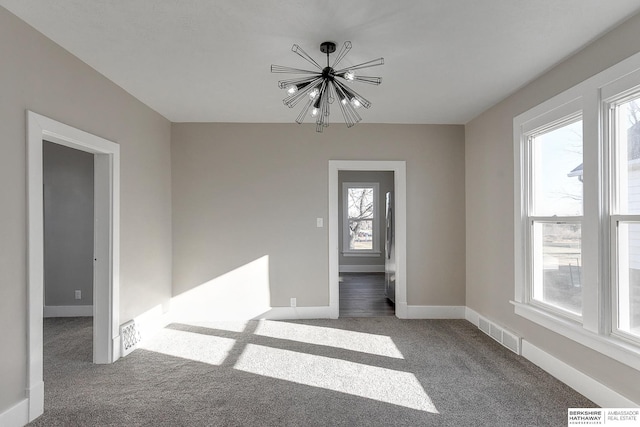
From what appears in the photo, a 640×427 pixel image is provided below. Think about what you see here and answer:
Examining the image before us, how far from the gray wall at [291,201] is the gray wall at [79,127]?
357mm

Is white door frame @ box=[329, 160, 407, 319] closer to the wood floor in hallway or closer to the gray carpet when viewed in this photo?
the wood floor in hallway

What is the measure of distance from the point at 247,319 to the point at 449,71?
374cm

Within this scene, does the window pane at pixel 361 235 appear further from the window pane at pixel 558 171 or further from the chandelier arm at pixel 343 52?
the chandelier arm at pixel 343 52

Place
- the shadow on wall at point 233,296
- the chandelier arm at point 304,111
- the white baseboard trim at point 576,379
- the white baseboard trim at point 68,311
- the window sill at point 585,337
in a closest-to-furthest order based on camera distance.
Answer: the window sill at point 585,337 → the white baseboard trim at point 576,379 → the chandelier arm at point 304,111 → the shadow on wall at point 233,296 → the white baseboard trim at point 68,311

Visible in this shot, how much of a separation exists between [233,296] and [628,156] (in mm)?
4282

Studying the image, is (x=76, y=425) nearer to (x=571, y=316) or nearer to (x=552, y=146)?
(x=571, y=316)

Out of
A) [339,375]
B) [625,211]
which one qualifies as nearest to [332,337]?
[339,375]

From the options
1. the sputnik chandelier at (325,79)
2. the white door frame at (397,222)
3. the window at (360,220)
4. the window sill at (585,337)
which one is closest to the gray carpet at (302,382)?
the window sill at (585,337)

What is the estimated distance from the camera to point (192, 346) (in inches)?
153

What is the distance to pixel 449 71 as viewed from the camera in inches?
126

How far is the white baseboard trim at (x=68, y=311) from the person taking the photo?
5066 mm

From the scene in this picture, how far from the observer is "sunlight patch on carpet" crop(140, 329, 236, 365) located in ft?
11.8

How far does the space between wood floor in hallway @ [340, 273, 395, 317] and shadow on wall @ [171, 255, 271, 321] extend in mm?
1180

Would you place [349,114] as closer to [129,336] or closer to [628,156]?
[628,156]
